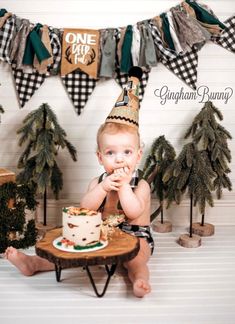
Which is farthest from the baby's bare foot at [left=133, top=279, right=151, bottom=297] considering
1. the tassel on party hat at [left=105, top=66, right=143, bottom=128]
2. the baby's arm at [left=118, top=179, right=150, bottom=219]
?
the tassel on party hat at [left=105, top=66, right=143, bottom=128]

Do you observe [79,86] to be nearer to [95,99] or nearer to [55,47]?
[95,99]

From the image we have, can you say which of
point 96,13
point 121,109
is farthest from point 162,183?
point 96,13

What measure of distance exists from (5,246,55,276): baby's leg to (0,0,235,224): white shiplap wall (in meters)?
0.74

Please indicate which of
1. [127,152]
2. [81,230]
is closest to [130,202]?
[127,152]

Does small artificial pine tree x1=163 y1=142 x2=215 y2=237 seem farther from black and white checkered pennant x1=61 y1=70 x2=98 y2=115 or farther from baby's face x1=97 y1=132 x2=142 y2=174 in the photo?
black and white checkered pennant x1=61 y1=70 x2=98 y2=115

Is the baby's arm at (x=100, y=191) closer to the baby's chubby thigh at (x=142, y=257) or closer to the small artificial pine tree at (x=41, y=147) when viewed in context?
the baby's chubby thigh at (x=142, y=257)

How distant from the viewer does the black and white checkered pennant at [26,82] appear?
2639 millimetres

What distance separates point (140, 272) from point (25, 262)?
0.51 meters

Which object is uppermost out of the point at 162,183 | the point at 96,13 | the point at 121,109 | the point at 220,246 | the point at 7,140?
the point at 96,13

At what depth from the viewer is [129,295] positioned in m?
1.83

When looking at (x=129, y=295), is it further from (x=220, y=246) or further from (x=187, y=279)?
(x=220, y=246)

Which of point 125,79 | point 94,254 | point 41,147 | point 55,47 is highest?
point 55,47

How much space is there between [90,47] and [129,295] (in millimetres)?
1429

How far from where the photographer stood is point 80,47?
2592 mm
